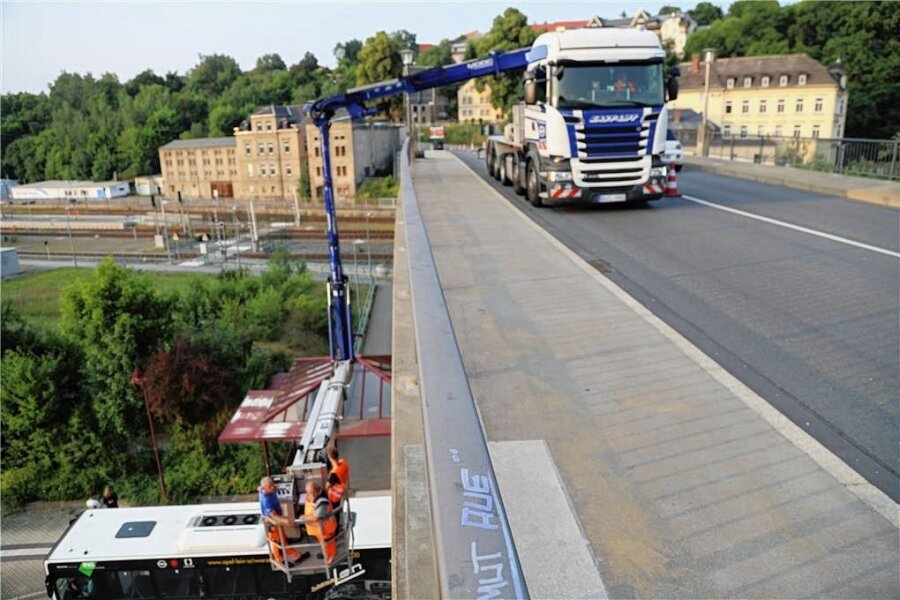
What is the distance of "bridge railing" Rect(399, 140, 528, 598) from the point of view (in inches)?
47.7

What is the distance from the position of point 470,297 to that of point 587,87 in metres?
7.19

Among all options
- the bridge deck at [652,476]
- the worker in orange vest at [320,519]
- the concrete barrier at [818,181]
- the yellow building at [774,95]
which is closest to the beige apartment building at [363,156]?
the yellow building at [774,95]

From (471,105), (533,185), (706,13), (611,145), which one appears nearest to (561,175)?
(611,145)

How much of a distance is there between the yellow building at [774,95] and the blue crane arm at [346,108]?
45.0 meters

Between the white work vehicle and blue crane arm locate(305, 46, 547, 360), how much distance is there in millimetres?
1853

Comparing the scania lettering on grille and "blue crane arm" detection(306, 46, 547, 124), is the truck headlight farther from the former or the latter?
"blue crane arm" detection(306, 46, 547, 124)

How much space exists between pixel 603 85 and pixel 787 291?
6784 millimetres

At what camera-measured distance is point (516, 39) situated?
5569 centimetres

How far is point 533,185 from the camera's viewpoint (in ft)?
50.5

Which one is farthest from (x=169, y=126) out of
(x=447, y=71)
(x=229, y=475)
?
(x=447, y=71)

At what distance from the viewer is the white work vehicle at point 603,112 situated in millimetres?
13102

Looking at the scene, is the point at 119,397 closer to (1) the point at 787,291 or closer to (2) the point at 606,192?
(2) the point at 606,192

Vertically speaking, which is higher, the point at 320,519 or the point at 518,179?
the point at 518,179

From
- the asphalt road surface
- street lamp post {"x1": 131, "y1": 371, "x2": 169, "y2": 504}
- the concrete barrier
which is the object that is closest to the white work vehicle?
the asphalt road surface
